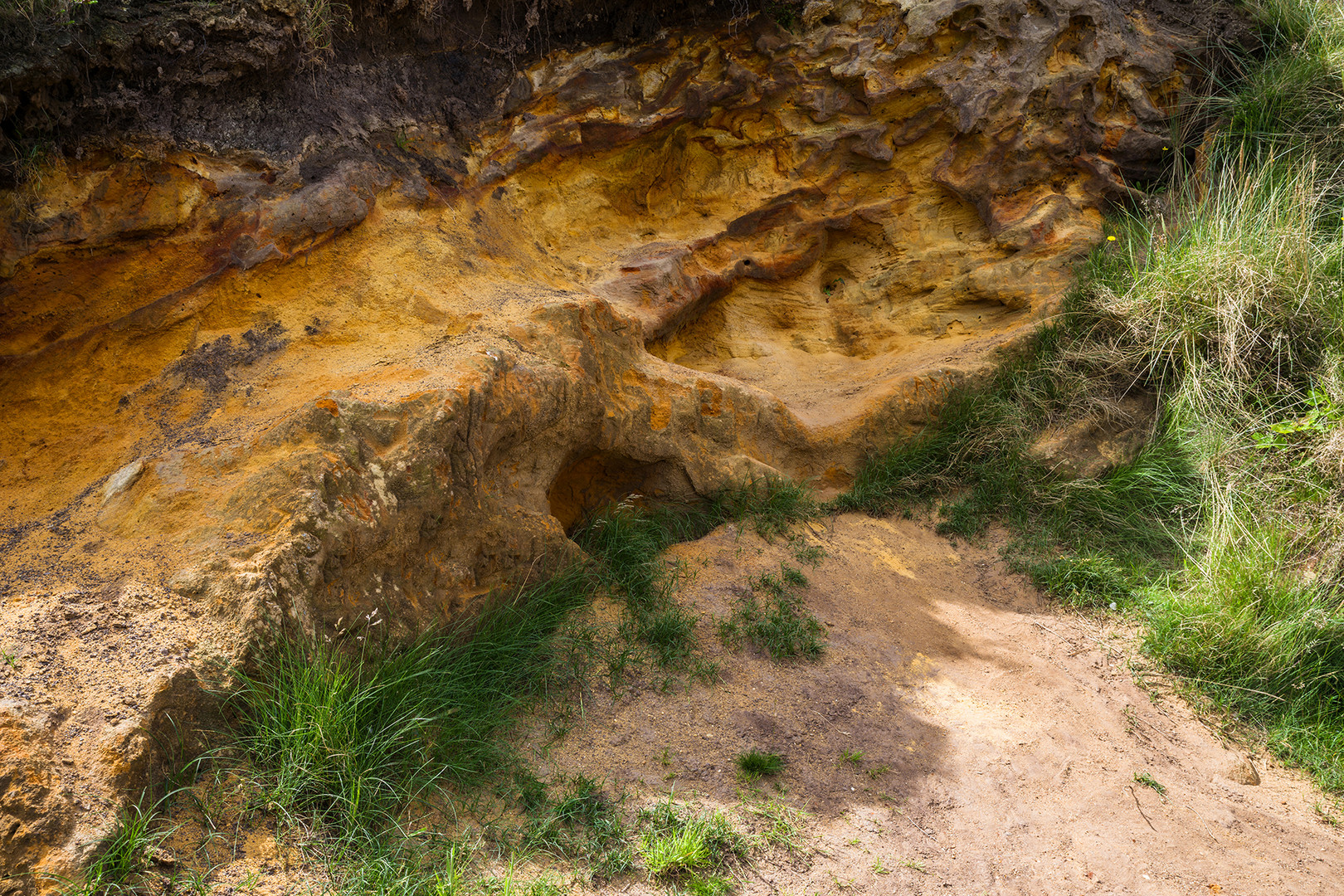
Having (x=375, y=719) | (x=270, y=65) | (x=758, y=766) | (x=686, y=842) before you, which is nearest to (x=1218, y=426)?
(x=758, y=766)

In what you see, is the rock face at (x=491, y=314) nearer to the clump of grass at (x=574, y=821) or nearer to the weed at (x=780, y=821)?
the clump of grass at (x=574, y=821)

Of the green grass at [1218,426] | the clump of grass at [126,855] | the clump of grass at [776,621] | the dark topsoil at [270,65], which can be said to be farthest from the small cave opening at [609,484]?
the clump of grass at [126,855]

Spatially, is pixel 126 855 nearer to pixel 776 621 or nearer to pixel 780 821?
pixel 780 821

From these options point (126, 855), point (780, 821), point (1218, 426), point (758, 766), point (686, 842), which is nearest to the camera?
point (126, 855)

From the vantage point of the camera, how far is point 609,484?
4.12 m

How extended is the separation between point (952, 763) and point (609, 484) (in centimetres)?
197

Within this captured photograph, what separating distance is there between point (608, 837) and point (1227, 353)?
378 cm

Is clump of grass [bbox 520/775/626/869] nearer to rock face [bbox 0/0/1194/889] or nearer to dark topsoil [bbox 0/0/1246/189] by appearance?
rock face [bbox 0/0/1194/889]

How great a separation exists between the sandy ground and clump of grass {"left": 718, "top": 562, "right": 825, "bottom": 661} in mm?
60

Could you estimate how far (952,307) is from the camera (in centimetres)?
526

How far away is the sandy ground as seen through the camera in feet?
8.59

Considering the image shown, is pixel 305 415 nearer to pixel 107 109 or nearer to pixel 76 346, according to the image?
pixel 76 346

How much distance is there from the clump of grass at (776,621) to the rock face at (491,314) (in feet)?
2.11

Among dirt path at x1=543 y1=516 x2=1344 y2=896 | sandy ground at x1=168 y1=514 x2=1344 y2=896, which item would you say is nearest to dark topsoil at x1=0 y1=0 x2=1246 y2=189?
sandy ground at x1=168 y1=514 x2=1344 y2=896
